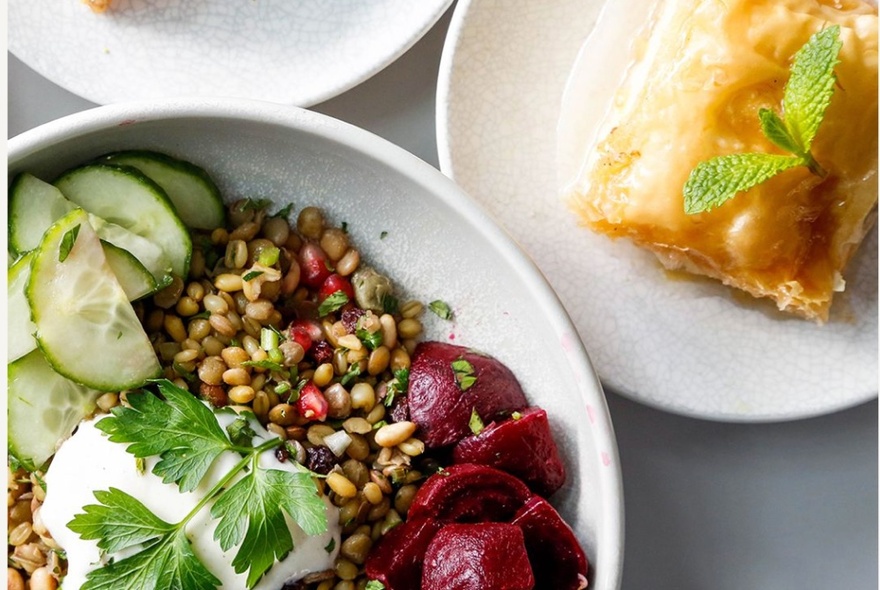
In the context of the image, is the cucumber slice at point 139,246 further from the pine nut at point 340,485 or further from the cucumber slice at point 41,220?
the pine nut at point 340,485

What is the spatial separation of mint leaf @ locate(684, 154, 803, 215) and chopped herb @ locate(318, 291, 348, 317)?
83 cm

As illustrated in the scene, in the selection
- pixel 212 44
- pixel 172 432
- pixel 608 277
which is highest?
pixel 212 44

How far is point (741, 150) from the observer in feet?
7.26

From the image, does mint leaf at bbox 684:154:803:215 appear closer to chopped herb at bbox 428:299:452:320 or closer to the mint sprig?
the mint sprig

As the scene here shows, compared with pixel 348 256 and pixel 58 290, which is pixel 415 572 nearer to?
pixel 348 256

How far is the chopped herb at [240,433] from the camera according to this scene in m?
2.01

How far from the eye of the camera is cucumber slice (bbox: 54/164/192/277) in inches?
81.5

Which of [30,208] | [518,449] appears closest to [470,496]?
[518,449]

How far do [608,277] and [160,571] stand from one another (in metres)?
1.30

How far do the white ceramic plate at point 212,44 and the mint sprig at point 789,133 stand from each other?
2.88 feet

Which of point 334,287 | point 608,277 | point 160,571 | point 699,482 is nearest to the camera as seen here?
point 160,571

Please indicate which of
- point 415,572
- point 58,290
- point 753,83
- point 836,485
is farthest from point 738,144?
point 58,290

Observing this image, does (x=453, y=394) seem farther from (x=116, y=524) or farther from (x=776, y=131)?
(x=776, y=131)

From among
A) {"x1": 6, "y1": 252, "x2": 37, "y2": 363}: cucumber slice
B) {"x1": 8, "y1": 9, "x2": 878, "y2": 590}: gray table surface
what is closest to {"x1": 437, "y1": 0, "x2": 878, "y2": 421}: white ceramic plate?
{"x1": 8, "y1": 9, "x2": 878, "y2": 590}: gray table surface
